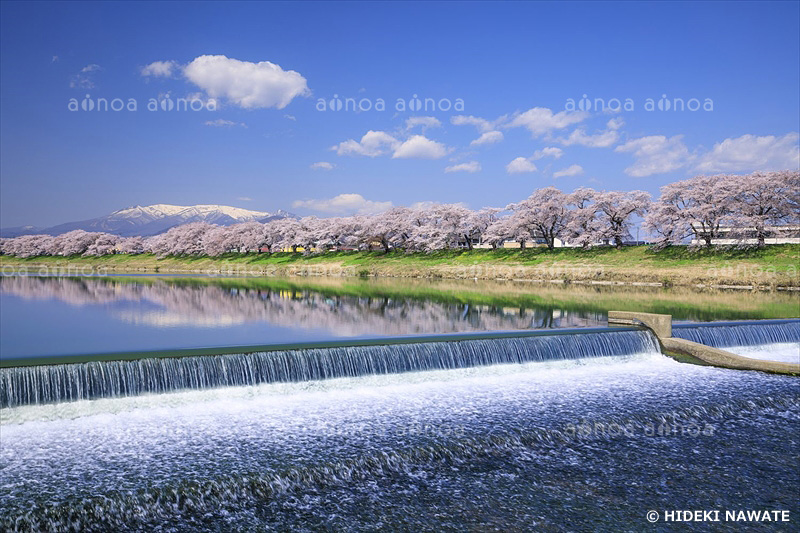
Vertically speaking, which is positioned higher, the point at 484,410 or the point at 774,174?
the point at 774,174

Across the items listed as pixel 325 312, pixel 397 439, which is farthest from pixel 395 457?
pixel 325 312

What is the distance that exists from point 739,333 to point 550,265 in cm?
3611

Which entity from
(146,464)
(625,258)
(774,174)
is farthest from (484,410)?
(774,174)

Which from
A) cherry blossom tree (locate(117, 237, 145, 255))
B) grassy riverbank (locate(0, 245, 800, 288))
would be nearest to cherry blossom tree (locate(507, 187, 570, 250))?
grassy riverbank (locate(0, 245, 800, 288))

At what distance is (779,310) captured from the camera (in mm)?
27859

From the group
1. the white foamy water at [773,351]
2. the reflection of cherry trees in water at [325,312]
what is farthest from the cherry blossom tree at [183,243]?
the white foamy water at [773,351]

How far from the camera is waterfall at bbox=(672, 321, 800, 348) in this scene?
18547mm

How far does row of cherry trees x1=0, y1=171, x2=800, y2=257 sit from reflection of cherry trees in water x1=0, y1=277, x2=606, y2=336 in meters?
32.2

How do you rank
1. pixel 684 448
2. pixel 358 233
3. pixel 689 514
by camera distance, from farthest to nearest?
pixel 358 233 < pixel 684 448 < pixel 689 514

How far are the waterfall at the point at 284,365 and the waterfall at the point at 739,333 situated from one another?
1758 millimetres

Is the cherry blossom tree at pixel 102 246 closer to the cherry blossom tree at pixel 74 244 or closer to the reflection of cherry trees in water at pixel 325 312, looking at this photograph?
the cherry blossom tree at pixel 74 244

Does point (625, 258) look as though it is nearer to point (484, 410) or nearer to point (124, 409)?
point (484, 410)

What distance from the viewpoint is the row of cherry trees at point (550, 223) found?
50.3m

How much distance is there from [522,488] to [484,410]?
337 cm
